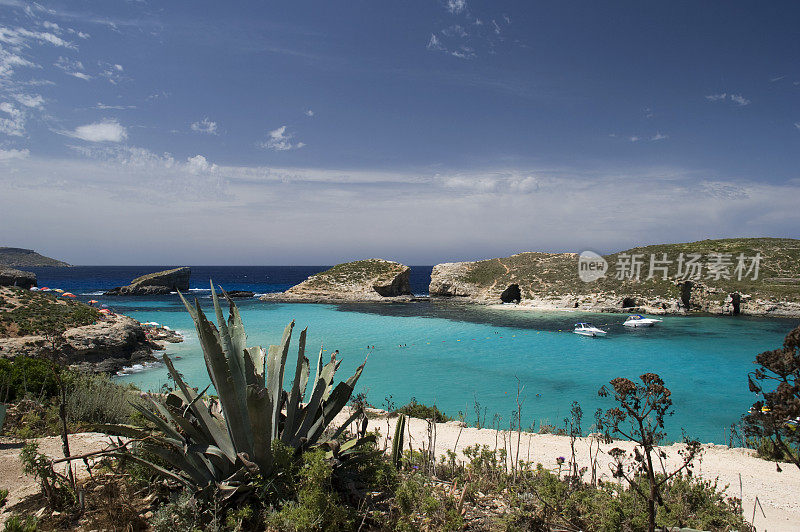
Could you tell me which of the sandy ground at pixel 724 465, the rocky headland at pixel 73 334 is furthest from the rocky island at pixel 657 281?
the rocky headland at pixel 73 334

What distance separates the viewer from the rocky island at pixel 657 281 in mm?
40125

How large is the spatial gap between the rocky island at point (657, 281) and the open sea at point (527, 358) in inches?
195

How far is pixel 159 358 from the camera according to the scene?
63.0ft

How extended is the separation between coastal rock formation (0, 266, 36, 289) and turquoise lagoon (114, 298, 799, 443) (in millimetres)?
8310

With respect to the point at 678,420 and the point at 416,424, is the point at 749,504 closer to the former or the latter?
the point at 416,424

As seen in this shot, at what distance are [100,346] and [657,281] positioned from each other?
53619mm

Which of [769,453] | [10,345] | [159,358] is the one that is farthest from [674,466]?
[159,358]

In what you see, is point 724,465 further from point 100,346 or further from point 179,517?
point 100,346

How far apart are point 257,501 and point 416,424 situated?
20.6 feet

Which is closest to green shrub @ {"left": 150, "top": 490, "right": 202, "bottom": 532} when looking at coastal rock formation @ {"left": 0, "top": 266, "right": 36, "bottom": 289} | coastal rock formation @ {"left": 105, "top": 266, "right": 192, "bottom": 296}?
coastal rock formation @ {"left": 0, "top": 266, "right": 36, "bottom": 289}

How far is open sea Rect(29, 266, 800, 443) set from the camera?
13.1 m

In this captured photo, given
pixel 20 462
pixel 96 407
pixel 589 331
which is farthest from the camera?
pixel 589 331

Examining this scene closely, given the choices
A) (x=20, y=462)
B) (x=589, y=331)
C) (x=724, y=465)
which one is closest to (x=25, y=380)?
(x=20, y=462)

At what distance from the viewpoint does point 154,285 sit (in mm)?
62219
